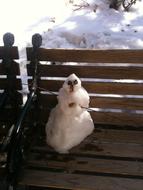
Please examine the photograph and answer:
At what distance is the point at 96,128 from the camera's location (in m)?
4.09

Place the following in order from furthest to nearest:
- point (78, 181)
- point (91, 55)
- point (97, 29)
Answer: point (97, 29), point (91, 55), point (78, 181)

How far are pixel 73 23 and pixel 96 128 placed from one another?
2857mm

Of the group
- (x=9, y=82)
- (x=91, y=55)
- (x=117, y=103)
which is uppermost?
(x=91, y=55)

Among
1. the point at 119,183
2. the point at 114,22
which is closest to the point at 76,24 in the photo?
the point at 114,22

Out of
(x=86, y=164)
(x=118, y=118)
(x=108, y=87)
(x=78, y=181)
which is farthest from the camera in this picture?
(x=118, y=118)

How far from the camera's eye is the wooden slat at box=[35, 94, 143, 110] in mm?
3922

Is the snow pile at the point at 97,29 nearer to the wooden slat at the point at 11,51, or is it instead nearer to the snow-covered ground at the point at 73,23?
the snow-covered ground at the point at 73,23

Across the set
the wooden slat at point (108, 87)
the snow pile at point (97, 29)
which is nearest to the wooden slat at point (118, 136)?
the wooden slat at point (108, 87)

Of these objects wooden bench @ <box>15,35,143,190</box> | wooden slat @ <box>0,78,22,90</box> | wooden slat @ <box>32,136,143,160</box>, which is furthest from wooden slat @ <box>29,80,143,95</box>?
wooden slat @ <box>32,136,143,160</box>

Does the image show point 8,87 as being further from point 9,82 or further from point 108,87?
point 108,87

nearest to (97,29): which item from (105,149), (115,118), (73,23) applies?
(73,23)

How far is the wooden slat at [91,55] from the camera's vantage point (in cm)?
370

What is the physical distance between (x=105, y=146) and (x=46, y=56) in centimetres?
98

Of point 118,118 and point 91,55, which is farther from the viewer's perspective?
point 118,118
